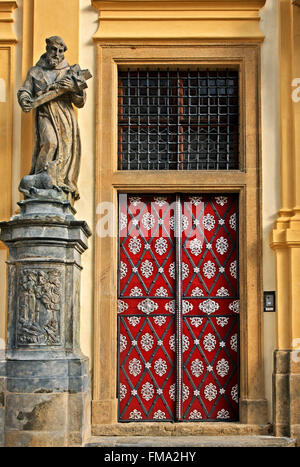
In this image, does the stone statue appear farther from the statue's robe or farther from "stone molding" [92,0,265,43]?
"stone molding" [92,0,265,43]

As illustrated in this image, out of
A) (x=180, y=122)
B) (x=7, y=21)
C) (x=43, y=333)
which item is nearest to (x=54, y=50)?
(x=7, y=21)

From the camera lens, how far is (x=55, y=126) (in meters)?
9.33

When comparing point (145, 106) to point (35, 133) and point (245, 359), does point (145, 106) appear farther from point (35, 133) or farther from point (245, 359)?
point (245, 359)

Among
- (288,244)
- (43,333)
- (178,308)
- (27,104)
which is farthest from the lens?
(178,308)

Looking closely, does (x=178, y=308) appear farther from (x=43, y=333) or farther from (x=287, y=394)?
(x=43, y=333)

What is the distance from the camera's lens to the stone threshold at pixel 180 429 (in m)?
9.45

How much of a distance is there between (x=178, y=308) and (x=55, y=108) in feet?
8.96

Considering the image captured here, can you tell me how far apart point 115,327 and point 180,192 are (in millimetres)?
1797

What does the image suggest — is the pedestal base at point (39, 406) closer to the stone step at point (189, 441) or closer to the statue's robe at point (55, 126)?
the stone step at point (189, 441)

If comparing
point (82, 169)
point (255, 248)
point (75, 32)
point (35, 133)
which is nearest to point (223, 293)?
point (255, 248)

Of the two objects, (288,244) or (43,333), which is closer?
(43,333)

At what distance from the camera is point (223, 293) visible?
32.6 ft

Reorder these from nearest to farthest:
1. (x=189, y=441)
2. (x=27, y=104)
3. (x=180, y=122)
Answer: (x=189, y=441) < (x=27, y=104) < (x=180, y=122)

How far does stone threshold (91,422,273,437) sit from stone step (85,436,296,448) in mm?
109
